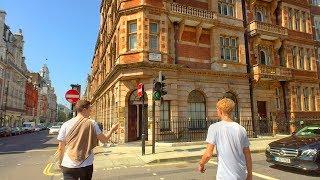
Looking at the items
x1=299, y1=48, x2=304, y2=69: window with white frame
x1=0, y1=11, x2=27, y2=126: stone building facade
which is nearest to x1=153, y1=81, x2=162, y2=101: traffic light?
x1=299, y1=48, x2=304, y2=69: window with white frame

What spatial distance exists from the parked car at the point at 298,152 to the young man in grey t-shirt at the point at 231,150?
5.96 m

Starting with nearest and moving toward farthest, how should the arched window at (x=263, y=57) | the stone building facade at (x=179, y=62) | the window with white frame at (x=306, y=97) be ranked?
the stone building facade at (x=179, y=62)
the arched window at (x=263, y=57)
the window with white frame at (x=306, y=97)

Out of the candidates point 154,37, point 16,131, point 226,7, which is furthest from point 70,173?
point 16,131

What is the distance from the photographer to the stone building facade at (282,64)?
23562 mm

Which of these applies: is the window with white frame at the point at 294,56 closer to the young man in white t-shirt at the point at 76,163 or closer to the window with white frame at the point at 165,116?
the window with white frame at the point at 165,116

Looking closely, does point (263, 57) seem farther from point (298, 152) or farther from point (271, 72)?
point (298, 152)

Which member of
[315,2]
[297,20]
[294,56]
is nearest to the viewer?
[294,56]

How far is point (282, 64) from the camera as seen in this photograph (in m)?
25.3

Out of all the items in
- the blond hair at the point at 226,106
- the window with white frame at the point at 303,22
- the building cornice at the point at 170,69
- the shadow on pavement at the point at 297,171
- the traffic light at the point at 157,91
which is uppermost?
the window with white frame at the point at 303,22

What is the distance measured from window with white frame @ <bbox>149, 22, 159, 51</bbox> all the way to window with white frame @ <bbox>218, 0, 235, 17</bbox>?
639 centimetres

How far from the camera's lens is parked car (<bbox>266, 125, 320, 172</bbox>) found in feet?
28.8

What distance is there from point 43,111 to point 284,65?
112m

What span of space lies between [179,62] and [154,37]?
8.55 feet

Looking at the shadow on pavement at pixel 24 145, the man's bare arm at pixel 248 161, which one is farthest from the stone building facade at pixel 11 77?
the man's bare arm at pixel 248 161
